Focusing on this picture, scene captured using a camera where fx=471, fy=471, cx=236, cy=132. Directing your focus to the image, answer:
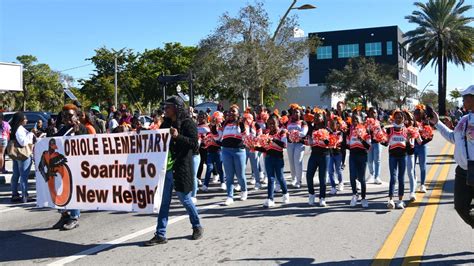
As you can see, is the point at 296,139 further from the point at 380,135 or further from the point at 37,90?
the point at 37,90

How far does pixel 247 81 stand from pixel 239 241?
2389cm

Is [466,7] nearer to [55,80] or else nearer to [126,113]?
[126,113]

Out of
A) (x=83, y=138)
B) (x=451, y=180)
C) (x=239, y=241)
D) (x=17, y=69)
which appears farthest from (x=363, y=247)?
(x=17, y=69)

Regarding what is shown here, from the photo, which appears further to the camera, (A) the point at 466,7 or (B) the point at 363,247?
(A) the point at 466,7

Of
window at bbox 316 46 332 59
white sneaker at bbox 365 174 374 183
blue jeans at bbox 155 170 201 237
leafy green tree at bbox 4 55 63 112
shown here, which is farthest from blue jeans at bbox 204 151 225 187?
window at bbox 316 46 332 59

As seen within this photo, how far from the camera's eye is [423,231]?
657 centimetres

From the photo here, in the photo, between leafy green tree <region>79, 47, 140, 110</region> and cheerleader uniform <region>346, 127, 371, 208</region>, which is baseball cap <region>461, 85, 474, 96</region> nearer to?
cheerleader uniform <region>346, 127, 371, 208</region>

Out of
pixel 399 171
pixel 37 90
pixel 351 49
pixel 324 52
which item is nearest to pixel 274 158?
pixel 399 171

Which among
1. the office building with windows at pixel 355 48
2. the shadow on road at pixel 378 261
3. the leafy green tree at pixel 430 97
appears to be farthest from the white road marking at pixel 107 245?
→ the leafy green tree at pixel 430 97

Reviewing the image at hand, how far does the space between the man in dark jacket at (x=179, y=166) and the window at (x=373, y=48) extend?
69951 mm

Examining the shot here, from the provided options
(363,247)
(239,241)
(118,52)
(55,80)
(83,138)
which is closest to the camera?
(363,247)

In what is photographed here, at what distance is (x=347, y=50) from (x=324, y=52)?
11.7 feet

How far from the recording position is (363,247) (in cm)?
582

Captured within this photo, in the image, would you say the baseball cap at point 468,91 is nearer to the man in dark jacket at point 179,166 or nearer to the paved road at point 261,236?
the paved road at point 261,236
